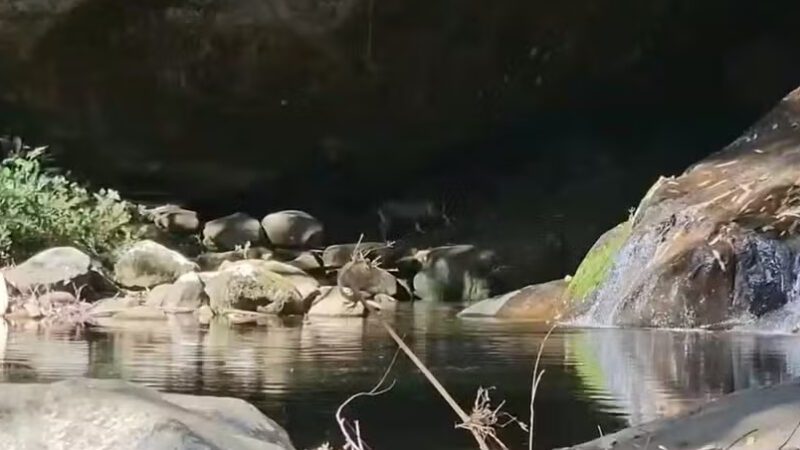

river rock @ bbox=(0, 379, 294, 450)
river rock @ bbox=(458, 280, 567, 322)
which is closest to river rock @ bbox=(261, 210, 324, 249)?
river rock @ bbox=(458, 280, 567, 322)

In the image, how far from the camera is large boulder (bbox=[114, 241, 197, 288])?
1157cm

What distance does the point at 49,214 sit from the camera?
Answer: 1237 cm

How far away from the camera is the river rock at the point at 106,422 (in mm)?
2955

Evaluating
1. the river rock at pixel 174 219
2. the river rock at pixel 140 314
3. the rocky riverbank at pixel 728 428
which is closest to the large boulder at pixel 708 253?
the river rock at pixel 140 314

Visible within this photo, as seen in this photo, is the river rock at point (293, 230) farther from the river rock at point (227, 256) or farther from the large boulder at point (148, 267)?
the large boulder at point (148, 267)

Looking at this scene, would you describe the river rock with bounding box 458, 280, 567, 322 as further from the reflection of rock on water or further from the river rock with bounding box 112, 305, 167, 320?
the river rock with bounding box 112, 305, 167, 320

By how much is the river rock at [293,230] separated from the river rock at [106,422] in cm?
1086

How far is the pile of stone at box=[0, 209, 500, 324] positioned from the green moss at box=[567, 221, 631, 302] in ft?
4.50

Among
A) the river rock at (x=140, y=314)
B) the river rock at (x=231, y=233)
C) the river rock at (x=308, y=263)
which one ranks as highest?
the river rock at (x=231, y=233)

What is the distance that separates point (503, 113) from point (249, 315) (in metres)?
5.96

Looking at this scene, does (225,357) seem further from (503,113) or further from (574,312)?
(503,113)

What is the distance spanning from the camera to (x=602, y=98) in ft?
50.2

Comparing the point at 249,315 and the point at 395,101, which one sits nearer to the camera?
the point at 249,315

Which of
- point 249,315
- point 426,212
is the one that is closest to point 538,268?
point 426,212
